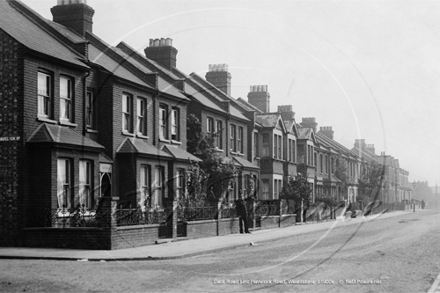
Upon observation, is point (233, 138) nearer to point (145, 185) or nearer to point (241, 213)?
point (241, 213)

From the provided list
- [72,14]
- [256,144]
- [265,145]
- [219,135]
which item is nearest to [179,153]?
[219,135]

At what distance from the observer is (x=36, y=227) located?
69.8 feet

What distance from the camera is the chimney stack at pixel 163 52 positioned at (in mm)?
39750

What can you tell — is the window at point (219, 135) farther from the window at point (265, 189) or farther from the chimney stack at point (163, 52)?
the window at point (265, 189)

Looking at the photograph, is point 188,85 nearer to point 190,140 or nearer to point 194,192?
point 190,140

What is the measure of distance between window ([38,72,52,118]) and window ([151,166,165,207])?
23.5 ft

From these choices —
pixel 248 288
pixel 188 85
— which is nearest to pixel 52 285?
pixel 248 288

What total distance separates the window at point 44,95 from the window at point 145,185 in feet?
20.1

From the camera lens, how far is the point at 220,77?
150 feet

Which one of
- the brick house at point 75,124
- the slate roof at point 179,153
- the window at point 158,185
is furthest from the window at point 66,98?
the slate roof at point 179,153

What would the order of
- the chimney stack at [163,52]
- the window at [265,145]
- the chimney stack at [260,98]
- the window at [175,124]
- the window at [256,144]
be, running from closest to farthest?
the window at [175,124], the chimney stack at [163,52], the window at [256,144], the window at [265,145], the chimney stack at [260,98]

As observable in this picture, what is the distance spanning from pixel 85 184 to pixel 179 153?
24.4 ft

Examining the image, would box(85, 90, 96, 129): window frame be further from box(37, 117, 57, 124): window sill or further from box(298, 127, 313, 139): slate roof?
box(298, 127, 313, 139): slate roof

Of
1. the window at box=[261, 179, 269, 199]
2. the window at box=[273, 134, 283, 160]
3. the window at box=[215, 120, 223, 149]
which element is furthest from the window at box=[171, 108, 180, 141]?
the window at box=[273, 134, 283, 160]
